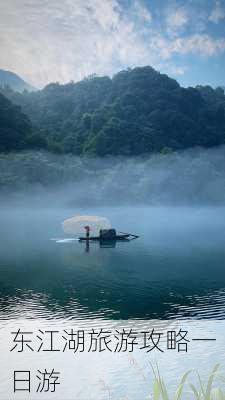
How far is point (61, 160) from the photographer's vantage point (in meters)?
149

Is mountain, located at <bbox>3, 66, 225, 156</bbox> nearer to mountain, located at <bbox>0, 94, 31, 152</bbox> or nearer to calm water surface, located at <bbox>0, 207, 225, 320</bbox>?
mountain, located at <bbox>0, 94, 31, 152</bbox>

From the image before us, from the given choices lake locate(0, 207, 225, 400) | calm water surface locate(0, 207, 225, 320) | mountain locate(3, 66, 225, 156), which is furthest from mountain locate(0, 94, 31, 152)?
lake locate(0, 207, 225, 400)

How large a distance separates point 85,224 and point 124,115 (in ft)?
324

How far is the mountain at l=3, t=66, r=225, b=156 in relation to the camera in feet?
508

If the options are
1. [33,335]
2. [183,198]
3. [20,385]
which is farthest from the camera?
[183,198]

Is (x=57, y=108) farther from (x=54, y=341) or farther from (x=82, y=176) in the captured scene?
(x=54, y=341)

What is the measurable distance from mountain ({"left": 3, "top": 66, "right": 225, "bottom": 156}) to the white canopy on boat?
81.3m

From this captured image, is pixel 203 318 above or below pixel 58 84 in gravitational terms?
below

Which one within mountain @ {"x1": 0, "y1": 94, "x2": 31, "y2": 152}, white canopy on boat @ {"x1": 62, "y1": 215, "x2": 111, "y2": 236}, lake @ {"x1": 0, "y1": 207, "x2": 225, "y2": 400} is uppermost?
mountain @ {"x1": 0, "y1": 94, "x2": 31, "y2": 152}

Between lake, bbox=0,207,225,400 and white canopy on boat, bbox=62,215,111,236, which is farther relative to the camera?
white canopy on boat, bbox=62,215,111,236

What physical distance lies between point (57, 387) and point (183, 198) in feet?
471

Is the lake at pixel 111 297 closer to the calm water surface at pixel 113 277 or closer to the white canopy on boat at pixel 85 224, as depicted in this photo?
the calm water surface at pixel 113 277

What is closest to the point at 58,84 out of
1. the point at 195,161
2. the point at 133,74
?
the point at 133,74

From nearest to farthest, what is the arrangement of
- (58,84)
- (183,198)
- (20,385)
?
(20,385), (183,198), (58,84)
